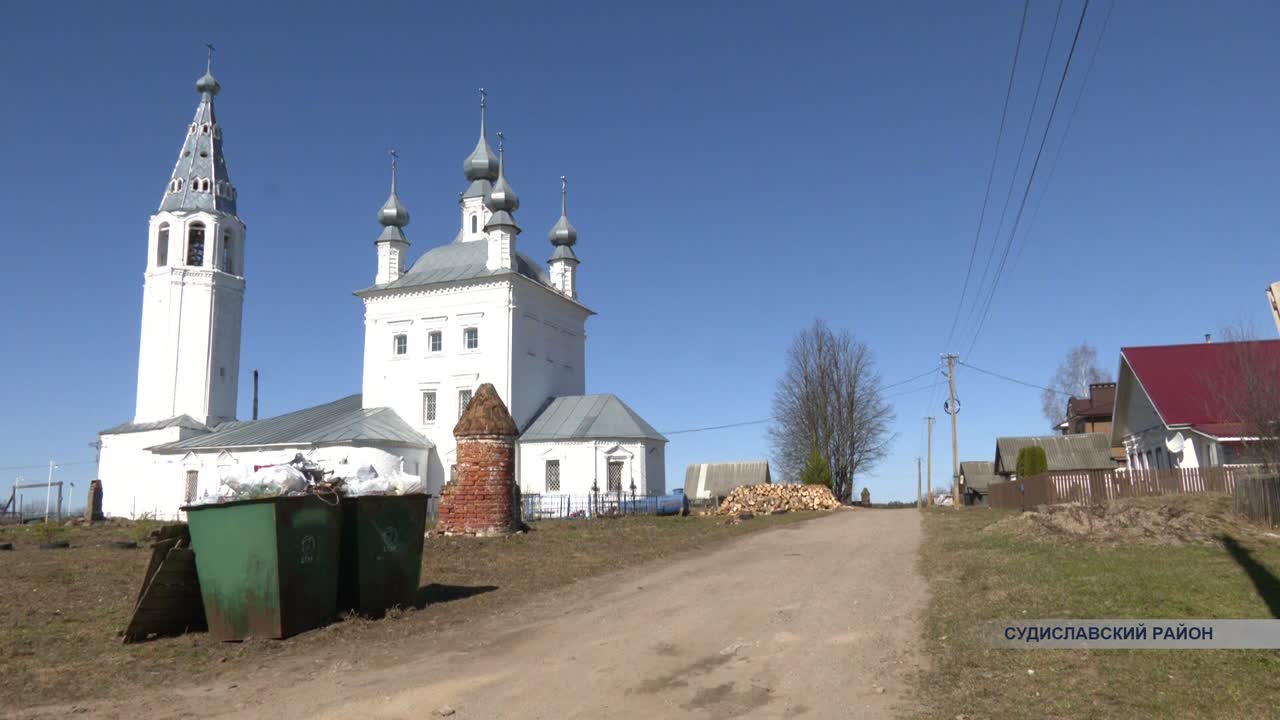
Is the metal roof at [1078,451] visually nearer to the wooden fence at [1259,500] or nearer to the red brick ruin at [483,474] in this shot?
the wooden fence at [1259,500]

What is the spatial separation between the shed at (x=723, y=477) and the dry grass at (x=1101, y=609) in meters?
39.7

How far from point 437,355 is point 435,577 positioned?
31.5 metres

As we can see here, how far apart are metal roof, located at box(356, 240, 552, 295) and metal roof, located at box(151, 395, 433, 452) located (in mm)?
6271

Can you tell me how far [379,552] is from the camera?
929 centimetres

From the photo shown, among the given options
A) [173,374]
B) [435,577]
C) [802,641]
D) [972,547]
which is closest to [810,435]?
[173,374]

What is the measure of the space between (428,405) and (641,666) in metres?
37.4

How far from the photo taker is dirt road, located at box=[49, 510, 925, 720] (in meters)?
5.70

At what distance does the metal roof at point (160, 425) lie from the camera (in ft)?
141

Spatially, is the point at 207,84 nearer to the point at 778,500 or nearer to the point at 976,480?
the point at 778,500

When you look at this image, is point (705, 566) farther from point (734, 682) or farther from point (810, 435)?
point (810, 435)

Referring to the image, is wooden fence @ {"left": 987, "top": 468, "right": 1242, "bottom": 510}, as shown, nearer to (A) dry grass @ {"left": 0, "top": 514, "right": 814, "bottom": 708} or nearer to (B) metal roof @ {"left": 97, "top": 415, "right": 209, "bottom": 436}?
(A) dry grass @ {"left": 0, "top": 514, "right": 814, "bottom": 708}

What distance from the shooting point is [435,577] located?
12062mm

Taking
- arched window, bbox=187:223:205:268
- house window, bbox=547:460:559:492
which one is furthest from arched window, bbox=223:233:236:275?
house window, bbox=547:460:559:492

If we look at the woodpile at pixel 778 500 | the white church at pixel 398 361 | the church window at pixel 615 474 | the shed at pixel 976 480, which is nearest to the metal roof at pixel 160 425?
the white church at pixel 398 361
